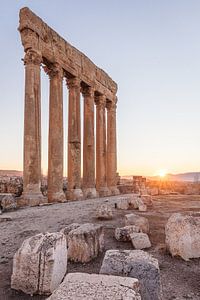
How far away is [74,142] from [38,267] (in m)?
14.2

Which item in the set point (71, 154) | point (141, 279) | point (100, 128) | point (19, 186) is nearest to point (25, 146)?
point (19, 186)

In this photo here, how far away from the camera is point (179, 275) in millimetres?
4141

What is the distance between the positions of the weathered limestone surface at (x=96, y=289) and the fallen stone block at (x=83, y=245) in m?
1.99

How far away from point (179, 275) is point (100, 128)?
18417mm

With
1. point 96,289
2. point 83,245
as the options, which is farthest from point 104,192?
point 96,289

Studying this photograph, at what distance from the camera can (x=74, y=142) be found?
1766 centimetres

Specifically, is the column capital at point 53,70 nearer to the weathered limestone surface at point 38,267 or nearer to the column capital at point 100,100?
the column capital at point 100,100

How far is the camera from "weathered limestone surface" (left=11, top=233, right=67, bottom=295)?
3545mm

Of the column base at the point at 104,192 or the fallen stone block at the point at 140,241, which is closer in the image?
the fallen stone block at the point at 140,241

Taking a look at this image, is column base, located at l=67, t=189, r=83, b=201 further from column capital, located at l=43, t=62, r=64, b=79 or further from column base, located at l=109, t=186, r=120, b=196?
column capital, located at l=43, t=62, r=64, b=79

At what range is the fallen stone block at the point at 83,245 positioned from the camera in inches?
183

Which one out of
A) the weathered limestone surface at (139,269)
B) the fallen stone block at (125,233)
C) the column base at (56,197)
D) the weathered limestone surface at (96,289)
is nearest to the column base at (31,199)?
the column base at (56,197)

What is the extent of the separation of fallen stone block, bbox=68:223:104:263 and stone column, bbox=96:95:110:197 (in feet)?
55.8

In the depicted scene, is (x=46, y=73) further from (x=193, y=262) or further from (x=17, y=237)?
(x=193, y=262)
